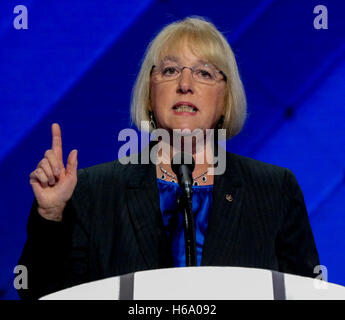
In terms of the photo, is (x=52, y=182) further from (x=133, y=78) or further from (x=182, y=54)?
(x=133, y=78)

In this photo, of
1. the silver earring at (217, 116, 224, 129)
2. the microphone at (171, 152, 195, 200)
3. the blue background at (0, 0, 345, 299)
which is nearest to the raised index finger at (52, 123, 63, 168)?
the microphone at (171, 152, 195, 200)

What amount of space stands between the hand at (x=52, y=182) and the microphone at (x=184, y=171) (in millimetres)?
324

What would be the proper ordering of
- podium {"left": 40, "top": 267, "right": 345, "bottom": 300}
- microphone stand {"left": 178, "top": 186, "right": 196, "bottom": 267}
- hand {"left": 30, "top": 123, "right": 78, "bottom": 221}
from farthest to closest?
1. hand {"left": 30, "top": 123, "right": 78, "bottom": 221}
2. microphone stand {"left": 178, "top": 186, "right": 196, "bottom": 267}
3. podium {"left": 40, "top": 267, "right": 345, "bottom": 300}

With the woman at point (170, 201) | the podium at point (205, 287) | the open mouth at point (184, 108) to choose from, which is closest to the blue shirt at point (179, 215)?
the woman at point (170, 201)

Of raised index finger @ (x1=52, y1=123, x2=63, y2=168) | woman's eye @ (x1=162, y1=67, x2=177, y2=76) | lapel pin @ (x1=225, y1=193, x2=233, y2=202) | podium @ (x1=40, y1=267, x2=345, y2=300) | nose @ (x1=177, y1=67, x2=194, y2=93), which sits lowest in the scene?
podium @ (x1=40, y1=267, x2=345, y2=300)

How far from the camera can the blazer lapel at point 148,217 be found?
1.62 metres

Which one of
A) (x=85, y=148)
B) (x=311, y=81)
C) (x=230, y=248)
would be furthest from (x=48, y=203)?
(x=311, y=81)

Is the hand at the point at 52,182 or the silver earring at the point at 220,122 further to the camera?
the silver earring at the point at 220,122

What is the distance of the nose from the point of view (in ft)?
5.90

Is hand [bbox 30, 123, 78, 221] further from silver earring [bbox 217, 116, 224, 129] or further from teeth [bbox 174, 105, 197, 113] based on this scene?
silver earring [bbox 217, 116, 224, 129]

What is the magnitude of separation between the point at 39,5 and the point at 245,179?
1.15 m

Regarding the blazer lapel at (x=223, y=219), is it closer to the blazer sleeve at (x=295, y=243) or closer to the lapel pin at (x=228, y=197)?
the lapel pin at (x=228, y=197)

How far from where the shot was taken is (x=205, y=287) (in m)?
1.00

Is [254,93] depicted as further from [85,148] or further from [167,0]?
[85,148]
